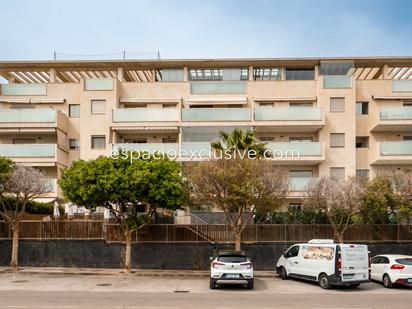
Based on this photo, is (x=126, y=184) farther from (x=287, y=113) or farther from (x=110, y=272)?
(x=287, y=113)

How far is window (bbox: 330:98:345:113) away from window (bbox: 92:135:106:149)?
17.5 metres

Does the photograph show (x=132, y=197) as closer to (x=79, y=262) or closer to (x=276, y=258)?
(x=79, y=262)

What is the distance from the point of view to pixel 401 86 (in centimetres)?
3309

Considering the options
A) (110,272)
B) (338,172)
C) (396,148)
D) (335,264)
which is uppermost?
(396,148)

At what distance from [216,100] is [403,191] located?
15189 millimetres

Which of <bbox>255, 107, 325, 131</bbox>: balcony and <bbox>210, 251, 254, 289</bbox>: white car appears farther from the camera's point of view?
<bbox>255, 107, 325, 131</bbox>: balcony

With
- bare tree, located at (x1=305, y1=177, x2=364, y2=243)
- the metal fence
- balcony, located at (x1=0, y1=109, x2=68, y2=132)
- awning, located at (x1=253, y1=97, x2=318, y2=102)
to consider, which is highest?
awning, located at (x1=253, y1=97, x2=318, y2=102)

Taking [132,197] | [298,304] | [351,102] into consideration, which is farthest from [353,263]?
[351,102]

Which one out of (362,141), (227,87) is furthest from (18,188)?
(362,141)

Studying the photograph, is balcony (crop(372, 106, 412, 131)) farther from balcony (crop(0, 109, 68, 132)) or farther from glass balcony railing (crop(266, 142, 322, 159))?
balcony (crop(0, 109, 68, 132))

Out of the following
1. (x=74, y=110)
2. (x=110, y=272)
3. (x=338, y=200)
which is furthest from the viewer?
(x=74, y=110)

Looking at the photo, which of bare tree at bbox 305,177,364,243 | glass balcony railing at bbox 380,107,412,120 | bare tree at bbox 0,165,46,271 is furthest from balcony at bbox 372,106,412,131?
bare tree at bbox 0,165,46,271

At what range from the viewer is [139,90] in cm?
3431

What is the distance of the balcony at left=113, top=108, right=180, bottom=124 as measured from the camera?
1275 inches
